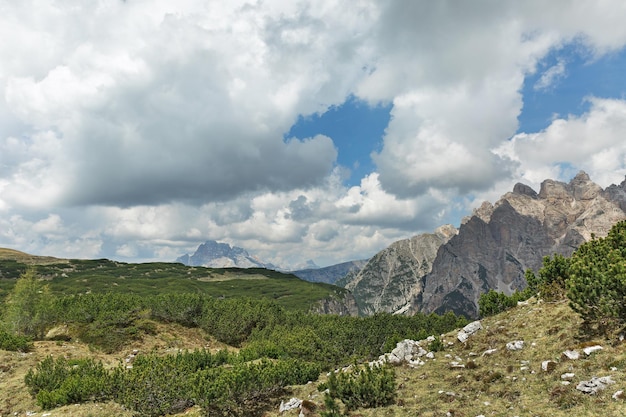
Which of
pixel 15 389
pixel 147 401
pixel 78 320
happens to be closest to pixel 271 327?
pixel 78 320

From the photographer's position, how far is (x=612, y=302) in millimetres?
20422

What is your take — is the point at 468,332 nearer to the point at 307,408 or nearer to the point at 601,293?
the point at 601,293

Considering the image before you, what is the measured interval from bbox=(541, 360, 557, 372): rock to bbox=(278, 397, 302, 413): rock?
1444 centimetres

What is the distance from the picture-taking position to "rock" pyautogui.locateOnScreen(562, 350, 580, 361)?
19594 mm

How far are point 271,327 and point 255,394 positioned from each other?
5850 centimetres

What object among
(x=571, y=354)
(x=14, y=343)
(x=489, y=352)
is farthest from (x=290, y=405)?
(x=14, y=343)

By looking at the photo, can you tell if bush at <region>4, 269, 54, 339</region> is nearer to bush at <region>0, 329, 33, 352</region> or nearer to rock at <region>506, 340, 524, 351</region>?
bush at <region>0, 329, 33, 352</region>

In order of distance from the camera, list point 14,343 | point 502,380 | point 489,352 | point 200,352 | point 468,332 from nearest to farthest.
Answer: point 502,380
point 489,352
point 468,332
point 200,352
point 14,343

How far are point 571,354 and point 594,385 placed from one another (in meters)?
4.16

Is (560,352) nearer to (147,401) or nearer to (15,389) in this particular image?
(147,401)

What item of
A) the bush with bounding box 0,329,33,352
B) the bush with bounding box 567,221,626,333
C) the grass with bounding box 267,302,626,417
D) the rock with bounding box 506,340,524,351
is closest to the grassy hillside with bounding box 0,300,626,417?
the grass with bounding box 267,302,626,417

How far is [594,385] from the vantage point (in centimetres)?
1609

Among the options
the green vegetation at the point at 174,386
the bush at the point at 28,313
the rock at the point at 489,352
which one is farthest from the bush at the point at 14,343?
the rock at the point at 489,352

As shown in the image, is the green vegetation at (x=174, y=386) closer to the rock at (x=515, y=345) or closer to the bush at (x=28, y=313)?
the rock at (x=515, y=345)
